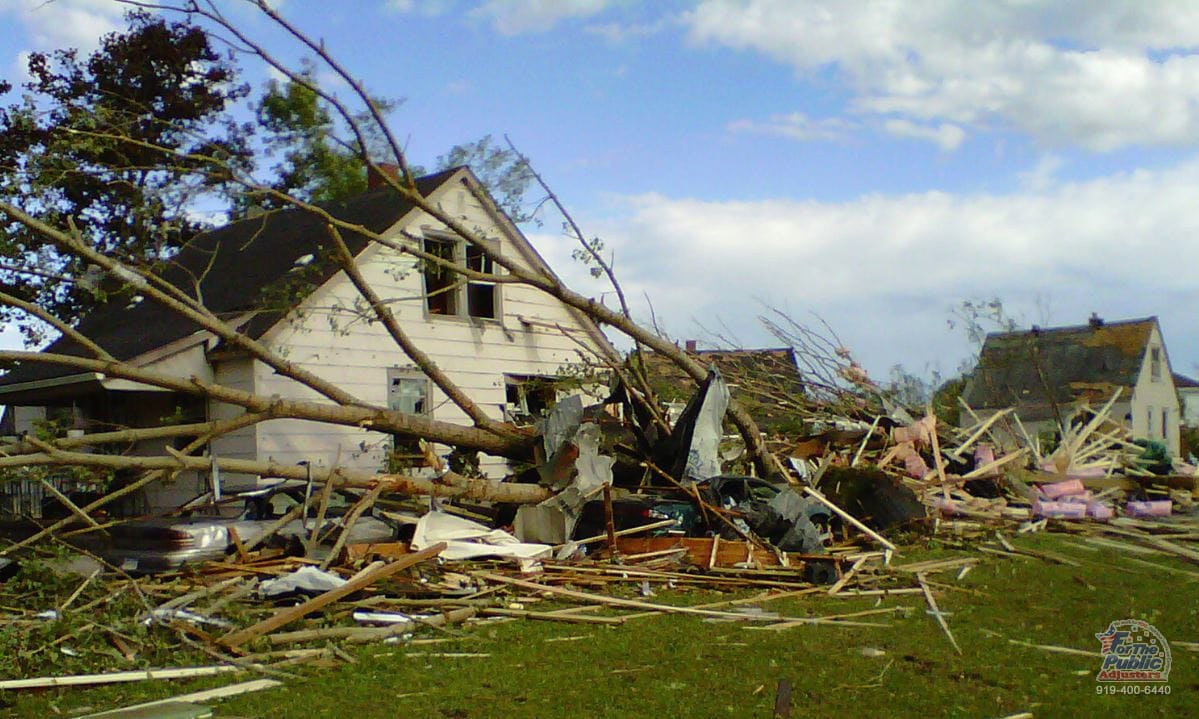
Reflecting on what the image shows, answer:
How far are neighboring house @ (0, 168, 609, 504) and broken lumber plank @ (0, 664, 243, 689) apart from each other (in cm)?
745

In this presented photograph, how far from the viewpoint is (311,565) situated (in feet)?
28.0

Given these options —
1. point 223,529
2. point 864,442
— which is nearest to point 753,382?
point 864,442

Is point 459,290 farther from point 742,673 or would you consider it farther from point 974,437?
point 742,673

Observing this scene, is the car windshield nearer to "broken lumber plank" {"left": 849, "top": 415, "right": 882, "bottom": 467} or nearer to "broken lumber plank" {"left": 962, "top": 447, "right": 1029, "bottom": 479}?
"broken lumber plank" {"left": 849, "top": 415, "right": 882, "bottom": 467}

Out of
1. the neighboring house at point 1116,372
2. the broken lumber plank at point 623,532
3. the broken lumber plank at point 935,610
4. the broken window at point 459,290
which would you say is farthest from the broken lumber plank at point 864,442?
the neighboring house at point 1116,372

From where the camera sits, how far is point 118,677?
6.06 m

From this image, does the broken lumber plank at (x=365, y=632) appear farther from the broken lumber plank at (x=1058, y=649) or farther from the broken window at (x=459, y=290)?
the broken window at (x=459, y=290)

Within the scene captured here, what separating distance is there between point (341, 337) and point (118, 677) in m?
9.41

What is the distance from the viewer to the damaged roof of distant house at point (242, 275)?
15375 millimetres

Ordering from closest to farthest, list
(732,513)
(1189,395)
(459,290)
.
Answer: (732,513) < (459,290) < (1189,395)

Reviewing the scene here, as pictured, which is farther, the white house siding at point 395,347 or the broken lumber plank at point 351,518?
the white house siding at point 395,347

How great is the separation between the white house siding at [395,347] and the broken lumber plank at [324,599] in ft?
17.9

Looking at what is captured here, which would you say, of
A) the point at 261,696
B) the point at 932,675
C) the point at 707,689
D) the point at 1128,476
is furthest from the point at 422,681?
the point at 1128,476

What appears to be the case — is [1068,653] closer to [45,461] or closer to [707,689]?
[707,689]
